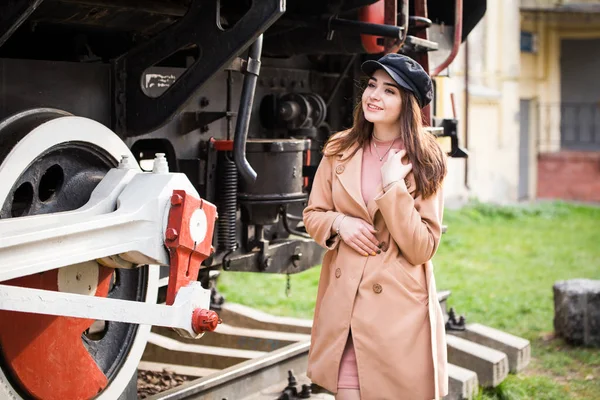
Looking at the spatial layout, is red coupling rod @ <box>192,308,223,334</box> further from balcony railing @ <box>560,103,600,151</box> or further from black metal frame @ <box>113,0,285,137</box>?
balcony railing @ <box>560,103,600,151</box>

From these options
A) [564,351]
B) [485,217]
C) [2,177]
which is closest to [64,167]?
[2,177]

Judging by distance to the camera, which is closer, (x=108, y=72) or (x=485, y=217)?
(x=108, y=72)

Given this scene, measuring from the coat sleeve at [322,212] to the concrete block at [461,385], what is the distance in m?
1.81

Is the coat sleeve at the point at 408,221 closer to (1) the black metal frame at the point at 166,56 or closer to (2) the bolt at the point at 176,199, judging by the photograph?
(2) the bolt at the point at 176,199

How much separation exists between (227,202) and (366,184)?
116 cm

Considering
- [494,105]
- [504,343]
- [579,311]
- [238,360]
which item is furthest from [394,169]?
[494,105]

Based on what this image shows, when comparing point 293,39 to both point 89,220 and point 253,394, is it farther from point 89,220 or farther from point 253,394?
point 89,220

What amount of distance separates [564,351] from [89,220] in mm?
4235

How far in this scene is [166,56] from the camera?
3.80 m

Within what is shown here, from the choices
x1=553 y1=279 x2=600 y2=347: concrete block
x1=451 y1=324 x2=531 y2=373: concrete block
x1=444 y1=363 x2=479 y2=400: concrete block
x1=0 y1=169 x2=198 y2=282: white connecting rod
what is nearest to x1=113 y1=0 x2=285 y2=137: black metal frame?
x1=0 y1=169 x2=198 y2=282: white connecting rod

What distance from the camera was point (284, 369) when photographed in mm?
4812

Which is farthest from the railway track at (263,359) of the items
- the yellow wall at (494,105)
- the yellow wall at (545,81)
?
the yellow wall at (545,81)

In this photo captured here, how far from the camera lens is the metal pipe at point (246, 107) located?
3.90 metres

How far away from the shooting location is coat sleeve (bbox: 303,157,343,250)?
10.7ft
